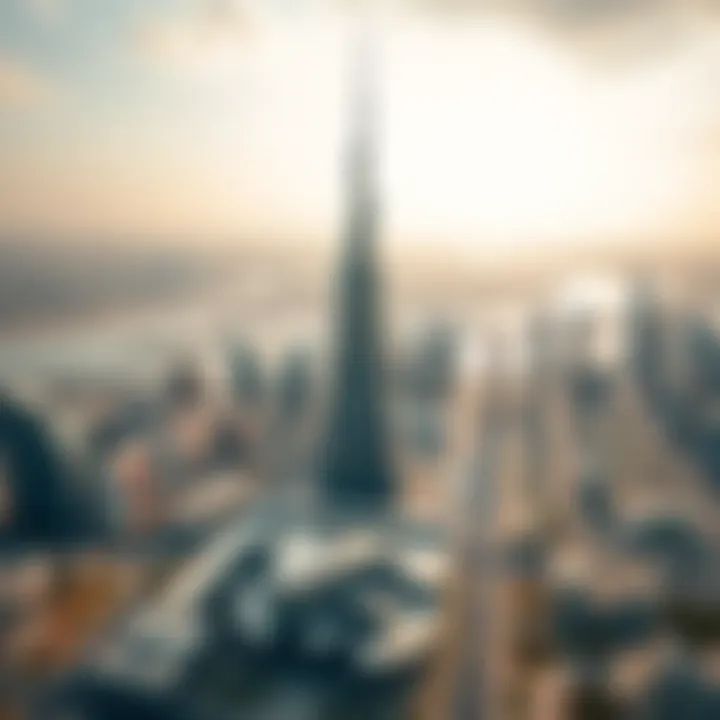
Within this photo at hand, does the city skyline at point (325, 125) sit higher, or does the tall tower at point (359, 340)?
the city skyline at point (325, 125)

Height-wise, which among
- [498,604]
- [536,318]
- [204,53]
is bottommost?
[498,604]

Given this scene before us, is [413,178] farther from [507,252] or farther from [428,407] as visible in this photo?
[428,407]

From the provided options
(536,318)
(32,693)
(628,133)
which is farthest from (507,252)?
(32,693)

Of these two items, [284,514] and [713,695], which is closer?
[713,695]

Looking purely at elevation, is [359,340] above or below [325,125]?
below

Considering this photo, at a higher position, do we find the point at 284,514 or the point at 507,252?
the point at 507,252

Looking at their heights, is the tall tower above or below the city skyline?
below

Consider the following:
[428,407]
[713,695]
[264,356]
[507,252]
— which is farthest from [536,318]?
[713,695]
